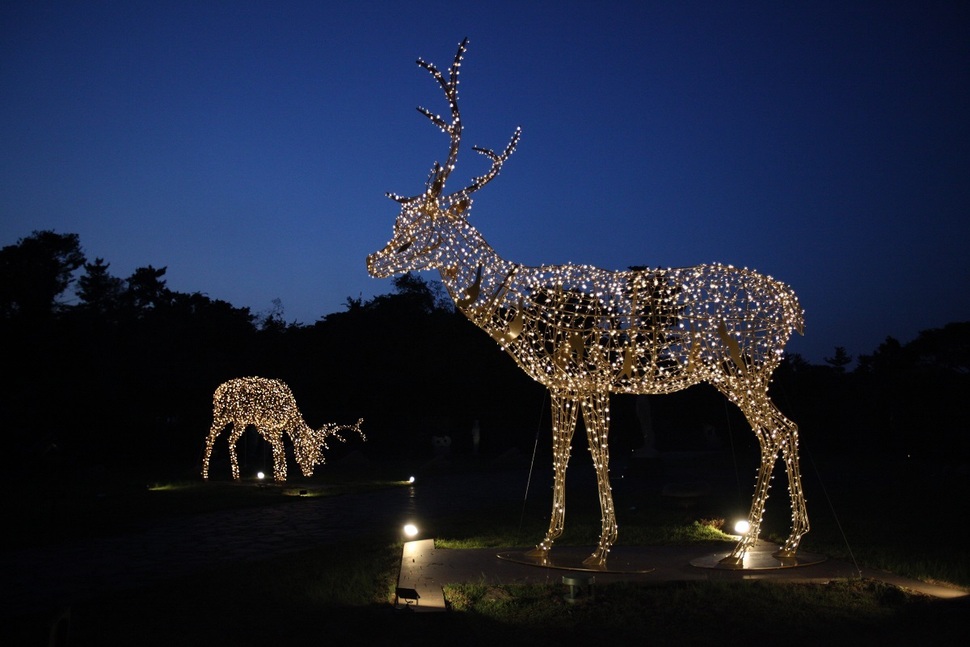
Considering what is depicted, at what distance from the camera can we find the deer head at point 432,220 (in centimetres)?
703

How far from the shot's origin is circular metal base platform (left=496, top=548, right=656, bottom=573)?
22.9ft

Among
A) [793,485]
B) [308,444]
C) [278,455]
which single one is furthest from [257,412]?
[793,485]

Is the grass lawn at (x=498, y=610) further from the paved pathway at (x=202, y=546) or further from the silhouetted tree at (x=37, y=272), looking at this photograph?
the silhouetted tree at (x=37, y=272)

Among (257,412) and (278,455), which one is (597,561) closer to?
(278,455)

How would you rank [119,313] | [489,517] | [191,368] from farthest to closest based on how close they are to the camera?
[119,313], [191,368], [489,517]

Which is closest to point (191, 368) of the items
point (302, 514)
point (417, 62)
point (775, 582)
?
point (302, 514)

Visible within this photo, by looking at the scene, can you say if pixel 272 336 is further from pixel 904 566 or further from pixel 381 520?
pixel 904 566

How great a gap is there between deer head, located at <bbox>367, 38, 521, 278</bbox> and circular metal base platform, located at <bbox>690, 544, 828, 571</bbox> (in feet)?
12.2

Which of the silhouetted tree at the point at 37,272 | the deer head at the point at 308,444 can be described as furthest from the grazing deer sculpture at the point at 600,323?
the silhouetted tree at the point at 37,272

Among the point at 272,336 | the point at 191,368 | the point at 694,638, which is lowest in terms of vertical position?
the point at 694,638

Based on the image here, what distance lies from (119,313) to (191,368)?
14.4 ft

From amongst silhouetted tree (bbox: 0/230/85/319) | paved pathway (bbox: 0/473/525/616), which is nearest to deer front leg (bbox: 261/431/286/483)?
paved pathway (bbox: 0/473/525/616)

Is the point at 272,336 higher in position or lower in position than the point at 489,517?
higher

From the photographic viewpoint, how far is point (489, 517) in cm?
1162
